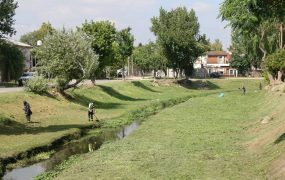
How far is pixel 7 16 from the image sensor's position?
113ft

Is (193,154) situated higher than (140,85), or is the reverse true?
(140,85)

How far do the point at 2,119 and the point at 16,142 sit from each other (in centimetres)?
773

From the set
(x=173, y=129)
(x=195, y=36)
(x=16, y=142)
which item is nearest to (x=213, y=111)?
(x=173, y=129)

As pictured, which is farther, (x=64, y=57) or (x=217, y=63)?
(x=217, y=63)

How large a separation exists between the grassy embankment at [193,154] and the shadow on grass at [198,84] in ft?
210

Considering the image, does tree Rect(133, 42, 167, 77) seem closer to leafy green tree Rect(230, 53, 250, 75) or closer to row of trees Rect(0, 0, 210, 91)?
row of trees Rect(0, 0, 210, 91)

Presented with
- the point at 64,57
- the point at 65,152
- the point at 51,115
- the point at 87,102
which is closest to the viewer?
the point at 65,152

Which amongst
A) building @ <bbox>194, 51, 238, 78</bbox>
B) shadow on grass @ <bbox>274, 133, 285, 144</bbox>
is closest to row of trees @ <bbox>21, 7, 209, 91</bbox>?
building @ <bbox>194, 51, 238, 78</bbox>

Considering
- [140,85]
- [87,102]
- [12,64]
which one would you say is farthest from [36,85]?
[140,85]

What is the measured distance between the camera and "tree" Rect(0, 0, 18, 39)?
33.9 meters

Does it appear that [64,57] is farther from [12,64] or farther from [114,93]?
[12,64]

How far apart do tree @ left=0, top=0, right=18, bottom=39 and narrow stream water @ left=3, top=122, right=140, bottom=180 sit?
914 cm

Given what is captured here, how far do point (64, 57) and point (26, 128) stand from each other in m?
20.4

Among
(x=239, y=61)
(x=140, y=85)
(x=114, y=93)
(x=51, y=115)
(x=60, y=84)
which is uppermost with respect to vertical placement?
(x=239, y=61)
